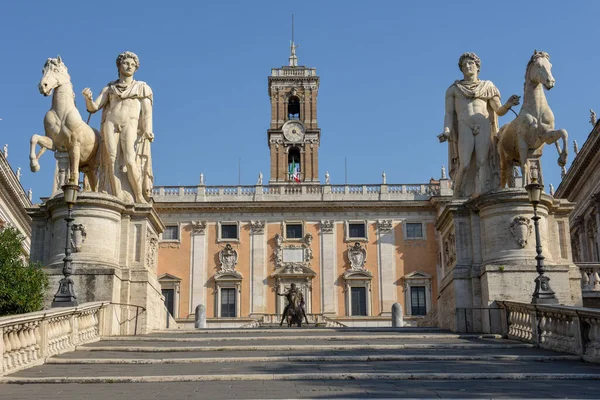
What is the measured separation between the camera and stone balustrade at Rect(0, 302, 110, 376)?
1059cm

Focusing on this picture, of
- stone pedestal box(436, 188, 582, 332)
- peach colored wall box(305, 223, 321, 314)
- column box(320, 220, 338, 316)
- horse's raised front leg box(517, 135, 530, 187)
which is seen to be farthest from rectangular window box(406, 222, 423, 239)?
horse's raised front leg box(517, 135, 530, 187)

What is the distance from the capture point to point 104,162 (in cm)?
1800

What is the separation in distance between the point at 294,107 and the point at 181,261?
24799 mm

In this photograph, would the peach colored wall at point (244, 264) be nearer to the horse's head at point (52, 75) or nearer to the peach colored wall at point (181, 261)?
the peach colored wall at point (181, 261)

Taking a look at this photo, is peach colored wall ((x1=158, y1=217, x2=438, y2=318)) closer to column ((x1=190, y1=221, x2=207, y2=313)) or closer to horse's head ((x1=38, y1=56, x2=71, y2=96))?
column ((x1=190, y1=221, x2=207, y2=313))

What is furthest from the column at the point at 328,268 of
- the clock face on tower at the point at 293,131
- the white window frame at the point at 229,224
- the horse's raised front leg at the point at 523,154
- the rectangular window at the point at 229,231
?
A: the horse's raised front leg at the point at 523,154

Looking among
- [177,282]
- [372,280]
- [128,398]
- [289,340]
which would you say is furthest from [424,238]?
[128,398]

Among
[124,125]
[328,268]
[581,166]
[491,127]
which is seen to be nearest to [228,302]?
[328,268]

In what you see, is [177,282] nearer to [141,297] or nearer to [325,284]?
[325,284]

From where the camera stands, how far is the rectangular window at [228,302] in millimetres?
50625

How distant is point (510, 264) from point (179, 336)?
7249 millimetres

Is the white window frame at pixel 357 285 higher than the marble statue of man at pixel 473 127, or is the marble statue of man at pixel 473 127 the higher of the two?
the marble statue of man at pixel 473 127

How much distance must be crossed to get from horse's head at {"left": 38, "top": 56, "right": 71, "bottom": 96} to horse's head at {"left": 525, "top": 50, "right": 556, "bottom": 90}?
10904 mm

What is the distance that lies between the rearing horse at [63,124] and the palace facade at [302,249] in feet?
110
